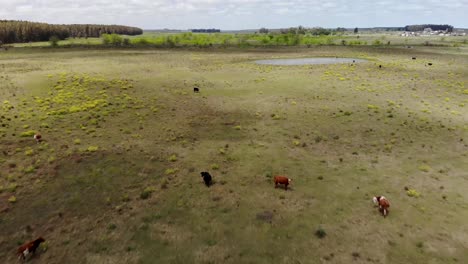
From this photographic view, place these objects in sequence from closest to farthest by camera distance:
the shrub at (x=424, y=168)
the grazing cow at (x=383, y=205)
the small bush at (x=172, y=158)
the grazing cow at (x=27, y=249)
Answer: the grazing cow at (x=27, y=249)
the grazing cow at (x=383, y=205)
the shrub at (x=424, y=168)
the small bush at (x=172, y=158)

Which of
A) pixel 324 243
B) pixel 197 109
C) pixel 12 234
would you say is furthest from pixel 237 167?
pixel 197 109

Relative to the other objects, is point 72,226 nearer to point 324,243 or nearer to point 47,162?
point 47,162

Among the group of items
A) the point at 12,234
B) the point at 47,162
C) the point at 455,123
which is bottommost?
the point at 12,234

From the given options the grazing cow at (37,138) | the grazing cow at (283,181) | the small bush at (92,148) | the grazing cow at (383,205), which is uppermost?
the grazing cow at (37,138)

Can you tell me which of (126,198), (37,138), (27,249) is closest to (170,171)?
(126,198)

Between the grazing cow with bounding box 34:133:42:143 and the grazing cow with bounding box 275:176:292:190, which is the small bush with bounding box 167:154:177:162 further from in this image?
the grazing cow with bounding box 34:133:42:143

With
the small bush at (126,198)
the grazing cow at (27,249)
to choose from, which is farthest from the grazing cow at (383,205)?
the grazing cow at (27,249)

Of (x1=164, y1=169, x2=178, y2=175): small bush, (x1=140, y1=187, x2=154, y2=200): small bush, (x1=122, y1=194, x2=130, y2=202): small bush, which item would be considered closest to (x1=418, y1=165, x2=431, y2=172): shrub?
(x1=164, y1=169, x2=178, y2=175): small bush

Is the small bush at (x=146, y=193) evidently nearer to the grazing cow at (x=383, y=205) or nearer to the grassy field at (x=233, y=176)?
the grassy field at (x=233, y=176)
